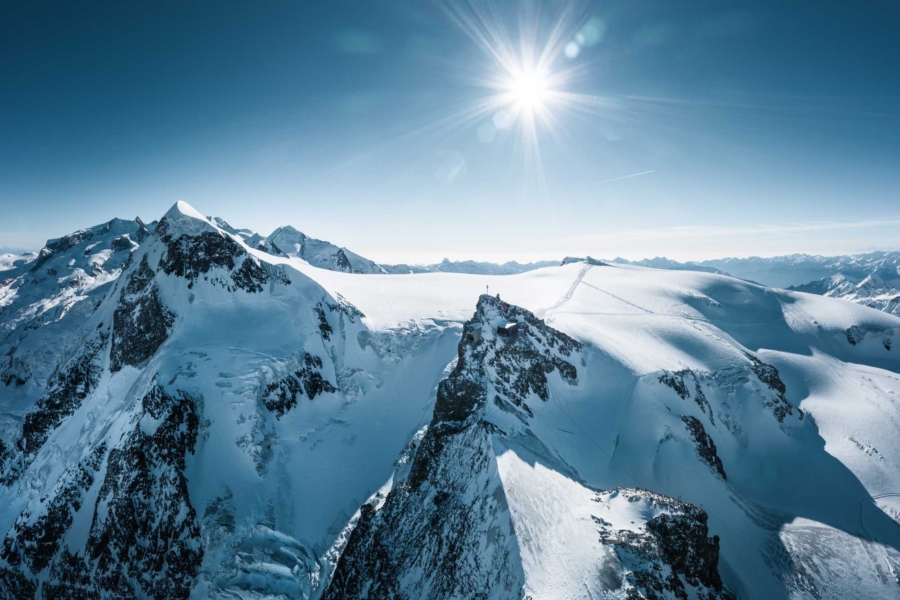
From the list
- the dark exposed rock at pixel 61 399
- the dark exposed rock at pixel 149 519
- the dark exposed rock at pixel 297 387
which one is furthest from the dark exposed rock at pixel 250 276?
the dark exposed rock at pixel 61 399

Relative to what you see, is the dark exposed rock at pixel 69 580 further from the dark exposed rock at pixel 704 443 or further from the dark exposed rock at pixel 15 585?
the dark exposed rock at pixel 704 443

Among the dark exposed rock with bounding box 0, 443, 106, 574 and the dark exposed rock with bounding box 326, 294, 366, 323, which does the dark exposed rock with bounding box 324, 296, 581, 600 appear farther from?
the dark exposed rock with bounding box 0, 443, 106, 574

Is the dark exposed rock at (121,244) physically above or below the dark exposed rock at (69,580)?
above

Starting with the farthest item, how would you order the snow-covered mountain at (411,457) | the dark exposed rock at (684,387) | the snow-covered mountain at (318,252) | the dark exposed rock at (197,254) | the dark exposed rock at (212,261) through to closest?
the snow-covered mountain at (318,252), the dark exposed rock at (212,261), the dark exposed rock at (197,254), the dark exposed rock at (684,387), the snow-covered mountain at (411,457)

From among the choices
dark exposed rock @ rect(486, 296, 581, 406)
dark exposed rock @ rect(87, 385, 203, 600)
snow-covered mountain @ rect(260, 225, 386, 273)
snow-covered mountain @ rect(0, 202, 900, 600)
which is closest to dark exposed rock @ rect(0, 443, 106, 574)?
snow-covered mountain @ rect(0, 202, 900, 600)

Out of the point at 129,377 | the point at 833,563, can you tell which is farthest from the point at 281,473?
the point at 833,563

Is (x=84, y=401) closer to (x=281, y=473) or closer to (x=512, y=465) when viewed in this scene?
(x=281, y=473)
